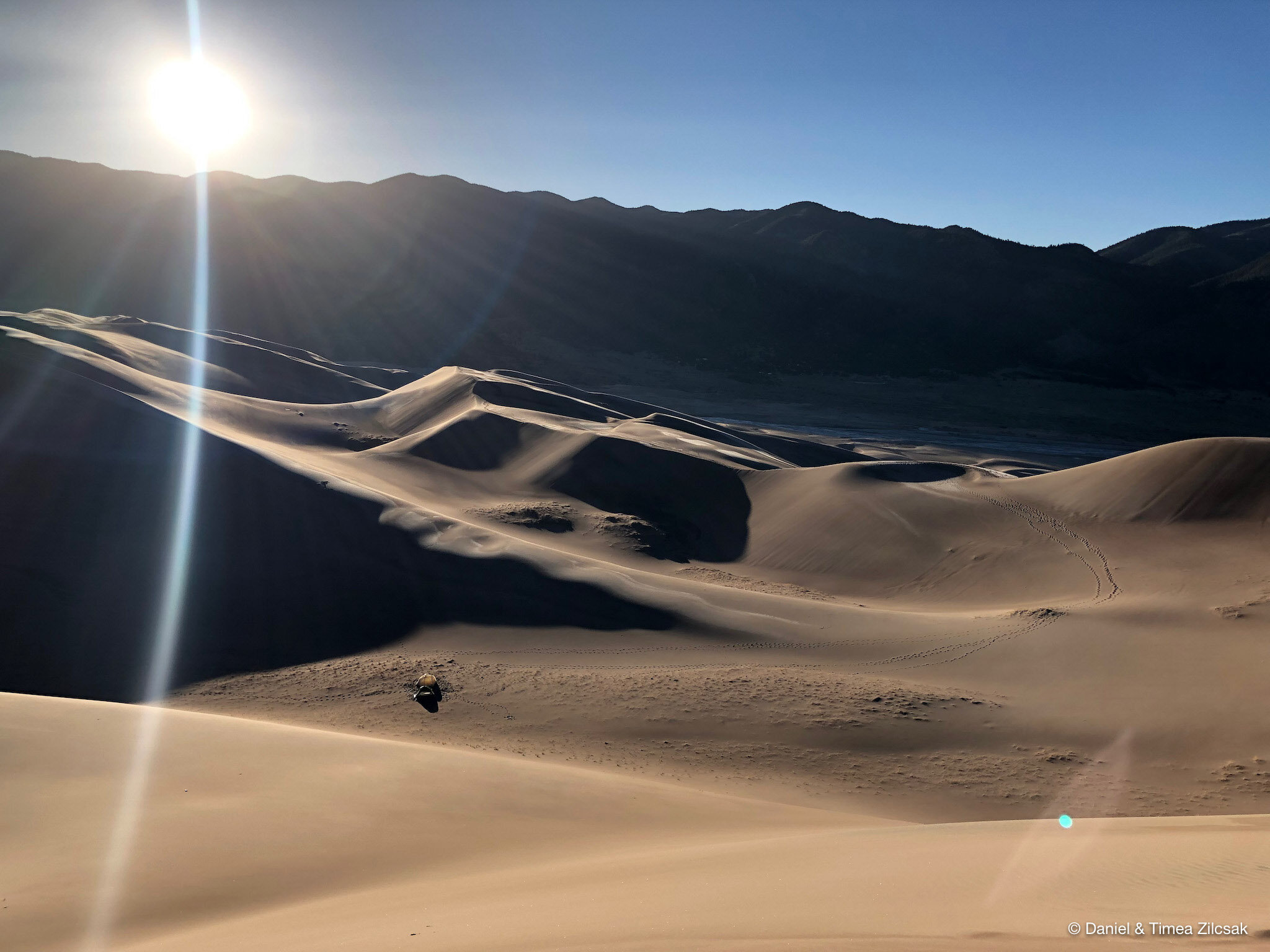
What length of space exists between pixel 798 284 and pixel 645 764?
7725 cm

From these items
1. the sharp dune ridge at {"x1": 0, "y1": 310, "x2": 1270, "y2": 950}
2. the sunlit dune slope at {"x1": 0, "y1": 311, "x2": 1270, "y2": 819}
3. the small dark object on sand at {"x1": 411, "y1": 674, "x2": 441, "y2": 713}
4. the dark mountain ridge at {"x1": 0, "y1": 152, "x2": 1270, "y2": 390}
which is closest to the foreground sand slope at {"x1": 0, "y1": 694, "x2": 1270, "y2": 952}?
the sharp dune ridge at {"x1": 0, "y1": 310, "x2": 1270, "y2": 950}

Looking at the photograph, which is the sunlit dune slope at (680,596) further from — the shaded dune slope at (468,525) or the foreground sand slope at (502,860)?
the foreground sand slope at (502,860)

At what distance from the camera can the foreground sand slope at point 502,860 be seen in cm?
446

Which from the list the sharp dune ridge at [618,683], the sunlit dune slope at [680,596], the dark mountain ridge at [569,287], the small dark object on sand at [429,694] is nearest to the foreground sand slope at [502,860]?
the sharp dune ridge at [618,683]

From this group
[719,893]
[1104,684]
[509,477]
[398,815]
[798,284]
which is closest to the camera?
[719,893]

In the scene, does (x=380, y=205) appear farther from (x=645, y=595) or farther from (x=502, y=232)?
(x=645, y=595)

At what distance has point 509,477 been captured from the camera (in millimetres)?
25438

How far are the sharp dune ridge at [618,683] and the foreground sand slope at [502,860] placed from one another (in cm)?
4

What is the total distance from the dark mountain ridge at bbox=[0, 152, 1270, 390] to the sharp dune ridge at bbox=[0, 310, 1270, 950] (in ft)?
130

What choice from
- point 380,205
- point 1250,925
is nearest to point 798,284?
point 380,205

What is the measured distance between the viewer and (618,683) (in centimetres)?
1260

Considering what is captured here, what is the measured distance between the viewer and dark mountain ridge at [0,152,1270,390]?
64.8 metres

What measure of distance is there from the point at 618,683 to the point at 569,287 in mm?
66422

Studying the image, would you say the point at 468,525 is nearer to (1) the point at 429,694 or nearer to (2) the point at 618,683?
(1) the point at 429,694
